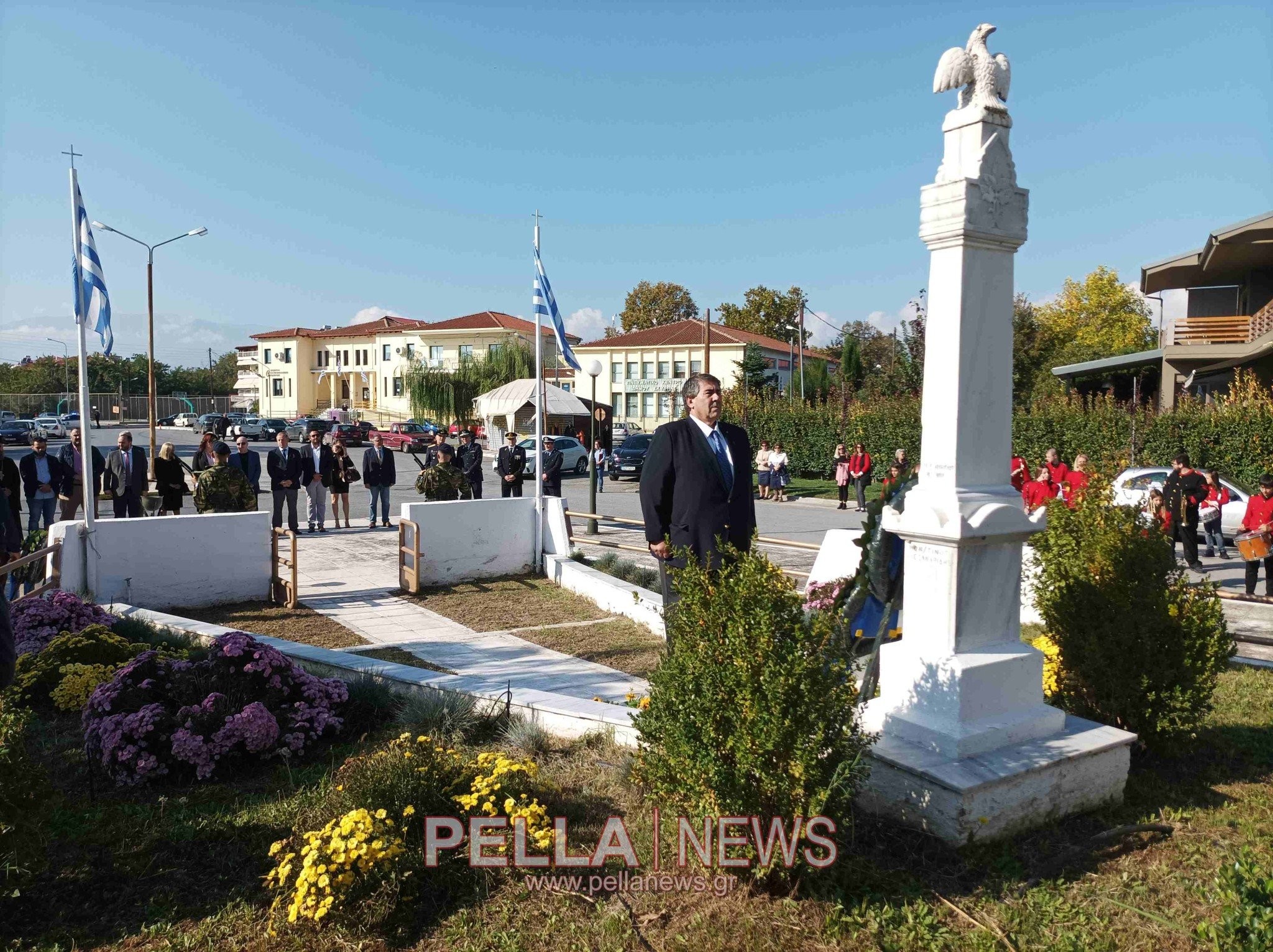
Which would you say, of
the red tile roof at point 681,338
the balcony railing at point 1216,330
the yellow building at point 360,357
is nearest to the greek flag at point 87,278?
the balcony railing at point 1216,330

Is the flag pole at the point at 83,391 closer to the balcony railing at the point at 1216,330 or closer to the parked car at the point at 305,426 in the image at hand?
the balcony railing at the point at 1216,330

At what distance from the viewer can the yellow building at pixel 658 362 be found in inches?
2667

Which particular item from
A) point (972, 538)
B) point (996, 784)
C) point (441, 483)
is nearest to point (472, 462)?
point (441, 483)

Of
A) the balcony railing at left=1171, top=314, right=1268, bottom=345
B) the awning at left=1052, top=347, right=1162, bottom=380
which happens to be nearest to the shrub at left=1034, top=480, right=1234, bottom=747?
the balcony railing at left=1171, top=314, right=1268, bottom=345

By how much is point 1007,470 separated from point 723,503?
1568mm

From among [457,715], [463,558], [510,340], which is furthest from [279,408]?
[457,715]

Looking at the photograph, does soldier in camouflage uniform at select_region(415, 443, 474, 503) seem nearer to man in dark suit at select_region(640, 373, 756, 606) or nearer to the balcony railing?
man in dark suit at select_region(640, 373, 756, 606)

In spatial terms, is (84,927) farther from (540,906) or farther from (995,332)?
(995,332)

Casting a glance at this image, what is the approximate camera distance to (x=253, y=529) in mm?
10555

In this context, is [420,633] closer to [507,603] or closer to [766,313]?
[507,603]

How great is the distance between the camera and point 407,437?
1917 inches

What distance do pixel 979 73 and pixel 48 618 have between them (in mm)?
7296

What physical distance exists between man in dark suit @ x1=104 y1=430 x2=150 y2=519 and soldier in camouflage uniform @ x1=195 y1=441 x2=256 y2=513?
3.18 meters

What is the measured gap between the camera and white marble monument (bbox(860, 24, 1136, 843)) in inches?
154
